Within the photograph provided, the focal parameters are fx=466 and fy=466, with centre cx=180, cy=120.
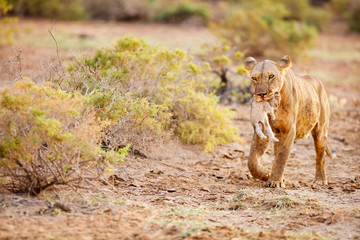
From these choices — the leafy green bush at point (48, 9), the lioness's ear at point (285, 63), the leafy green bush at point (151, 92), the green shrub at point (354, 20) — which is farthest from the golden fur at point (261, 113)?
the green shrub at point (354, 20)

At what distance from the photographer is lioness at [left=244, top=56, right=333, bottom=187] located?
5762 mm

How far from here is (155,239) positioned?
425 cm

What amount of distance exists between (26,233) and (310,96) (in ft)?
14.5

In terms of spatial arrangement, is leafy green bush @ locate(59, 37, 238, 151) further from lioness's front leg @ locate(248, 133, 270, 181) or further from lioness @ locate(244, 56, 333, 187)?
lioness @ locate(244, 56, 333, 187)

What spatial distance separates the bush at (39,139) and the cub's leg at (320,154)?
3.42m

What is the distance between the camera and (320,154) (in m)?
7.20

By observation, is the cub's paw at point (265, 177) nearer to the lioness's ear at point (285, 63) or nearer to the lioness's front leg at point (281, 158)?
the lioness's front leg at point (281, 158)

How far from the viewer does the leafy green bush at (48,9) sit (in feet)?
73.7

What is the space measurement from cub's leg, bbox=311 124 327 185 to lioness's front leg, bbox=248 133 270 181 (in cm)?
108

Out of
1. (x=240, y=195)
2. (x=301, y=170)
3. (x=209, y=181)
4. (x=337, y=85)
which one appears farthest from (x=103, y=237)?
(x=337, y=85)

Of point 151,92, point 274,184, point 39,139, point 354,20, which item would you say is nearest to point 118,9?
point 354,20

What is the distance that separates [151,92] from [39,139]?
336cm

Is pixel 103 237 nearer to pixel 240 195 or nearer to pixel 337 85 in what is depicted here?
pixel 240 195

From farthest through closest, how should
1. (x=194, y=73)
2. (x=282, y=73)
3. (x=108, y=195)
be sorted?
(x=194, y=73) → (x=282, y=73) → (x=108, y=195)
